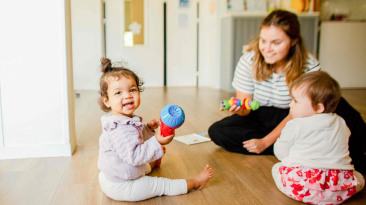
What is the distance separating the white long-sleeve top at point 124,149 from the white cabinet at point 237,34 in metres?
4.00

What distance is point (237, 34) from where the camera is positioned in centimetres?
509

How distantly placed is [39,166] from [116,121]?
0.72 meters

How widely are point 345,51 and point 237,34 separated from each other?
2.06m

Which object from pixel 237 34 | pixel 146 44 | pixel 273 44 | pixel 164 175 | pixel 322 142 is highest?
pixel 237 34

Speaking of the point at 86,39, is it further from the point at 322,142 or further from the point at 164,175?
the point at 322,142

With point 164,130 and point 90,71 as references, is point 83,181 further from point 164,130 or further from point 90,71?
point 90,71

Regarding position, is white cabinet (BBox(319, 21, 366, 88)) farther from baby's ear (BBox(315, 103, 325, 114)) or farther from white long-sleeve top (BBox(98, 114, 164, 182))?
white long-sleeve top (BBox(98, 114, 164, 182))

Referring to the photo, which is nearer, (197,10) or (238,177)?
(238,177)

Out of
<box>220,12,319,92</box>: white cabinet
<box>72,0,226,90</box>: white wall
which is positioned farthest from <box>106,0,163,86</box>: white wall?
<box>220,12,319,92</box>: white cabinet

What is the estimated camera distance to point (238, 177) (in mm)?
1578

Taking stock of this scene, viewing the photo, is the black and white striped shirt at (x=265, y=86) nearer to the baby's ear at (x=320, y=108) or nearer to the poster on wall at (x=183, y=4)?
the baby's ear at (x=320, y=108)

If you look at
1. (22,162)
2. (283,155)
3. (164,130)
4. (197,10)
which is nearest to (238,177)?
(283,155)

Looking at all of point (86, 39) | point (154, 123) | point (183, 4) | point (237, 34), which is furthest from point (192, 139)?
point (183, 4)

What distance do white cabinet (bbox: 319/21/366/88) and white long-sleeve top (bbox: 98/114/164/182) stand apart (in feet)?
16.8
